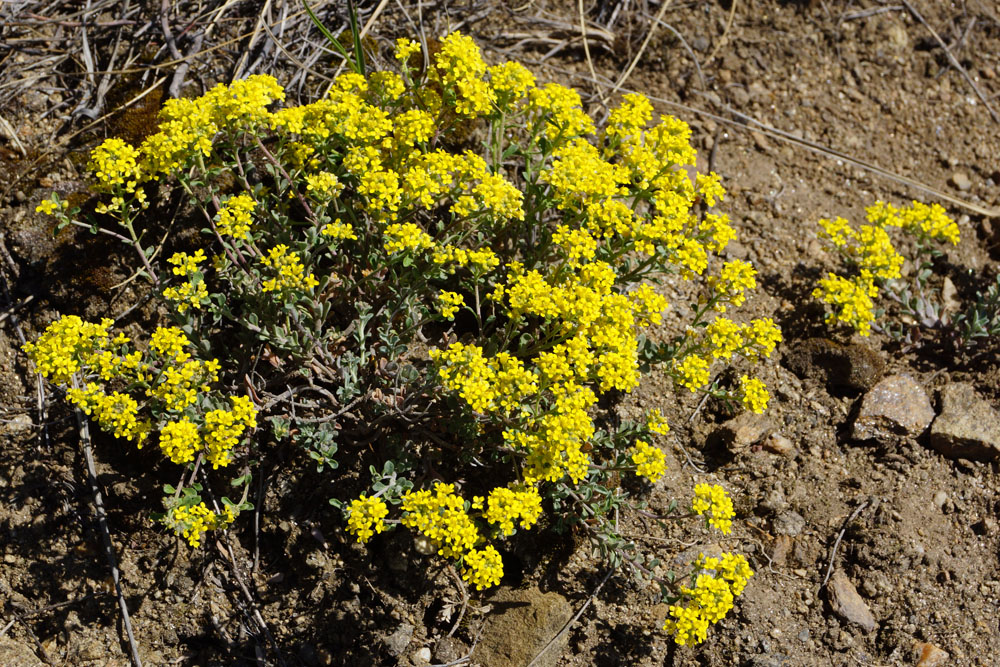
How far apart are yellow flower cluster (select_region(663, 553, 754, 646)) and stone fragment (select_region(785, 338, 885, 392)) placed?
57.5 inches

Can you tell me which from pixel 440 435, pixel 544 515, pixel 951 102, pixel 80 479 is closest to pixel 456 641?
pixel 544 515

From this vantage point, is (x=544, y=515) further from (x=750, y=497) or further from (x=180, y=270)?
(x=180, y=270)

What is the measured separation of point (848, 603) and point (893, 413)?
104cm

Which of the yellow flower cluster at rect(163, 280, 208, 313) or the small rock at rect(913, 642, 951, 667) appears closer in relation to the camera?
the yellow flower cluster at rect(163, 280, 208, 313)

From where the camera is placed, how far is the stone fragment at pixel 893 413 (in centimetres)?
421

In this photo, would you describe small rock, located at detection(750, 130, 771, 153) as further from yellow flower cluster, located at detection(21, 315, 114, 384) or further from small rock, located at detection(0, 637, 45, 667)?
small rock, located at detection(0, 637, 45, 667)

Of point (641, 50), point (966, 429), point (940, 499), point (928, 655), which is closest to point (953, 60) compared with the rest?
→ point (641, 50)

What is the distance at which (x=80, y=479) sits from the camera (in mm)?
3764

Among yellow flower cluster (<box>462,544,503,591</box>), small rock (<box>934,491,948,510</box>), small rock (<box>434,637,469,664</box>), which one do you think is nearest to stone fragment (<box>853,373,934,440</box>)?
small rock (<box>934,491,948,510</box>)

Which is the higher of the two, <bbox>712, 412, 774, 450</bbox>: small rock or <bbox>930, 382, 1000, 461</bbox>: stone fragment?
<bbox>712, 412, 774, 450</bbox>: small rock

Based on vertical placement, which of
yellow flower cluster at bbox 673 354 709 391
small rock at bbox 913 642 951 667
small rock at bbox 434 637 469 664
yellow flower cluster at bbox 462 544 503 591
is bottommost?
Answer: small rock at bbox 913 642 951 667

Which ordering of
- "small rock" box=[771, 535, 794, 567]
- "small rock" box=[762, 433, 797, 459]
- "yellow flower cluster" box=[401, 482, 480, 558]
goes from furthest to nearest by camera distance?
"small rock" box=[762, 433, 797, 459]
"small rock" box=[771, 535, 794, 567]
"yellow flower cluster" box=[401, 482, 480, 558]

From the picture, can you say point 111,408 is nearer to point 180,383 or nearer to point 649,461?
point 180,383

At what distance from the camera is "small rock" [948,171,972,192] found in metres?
5.23
